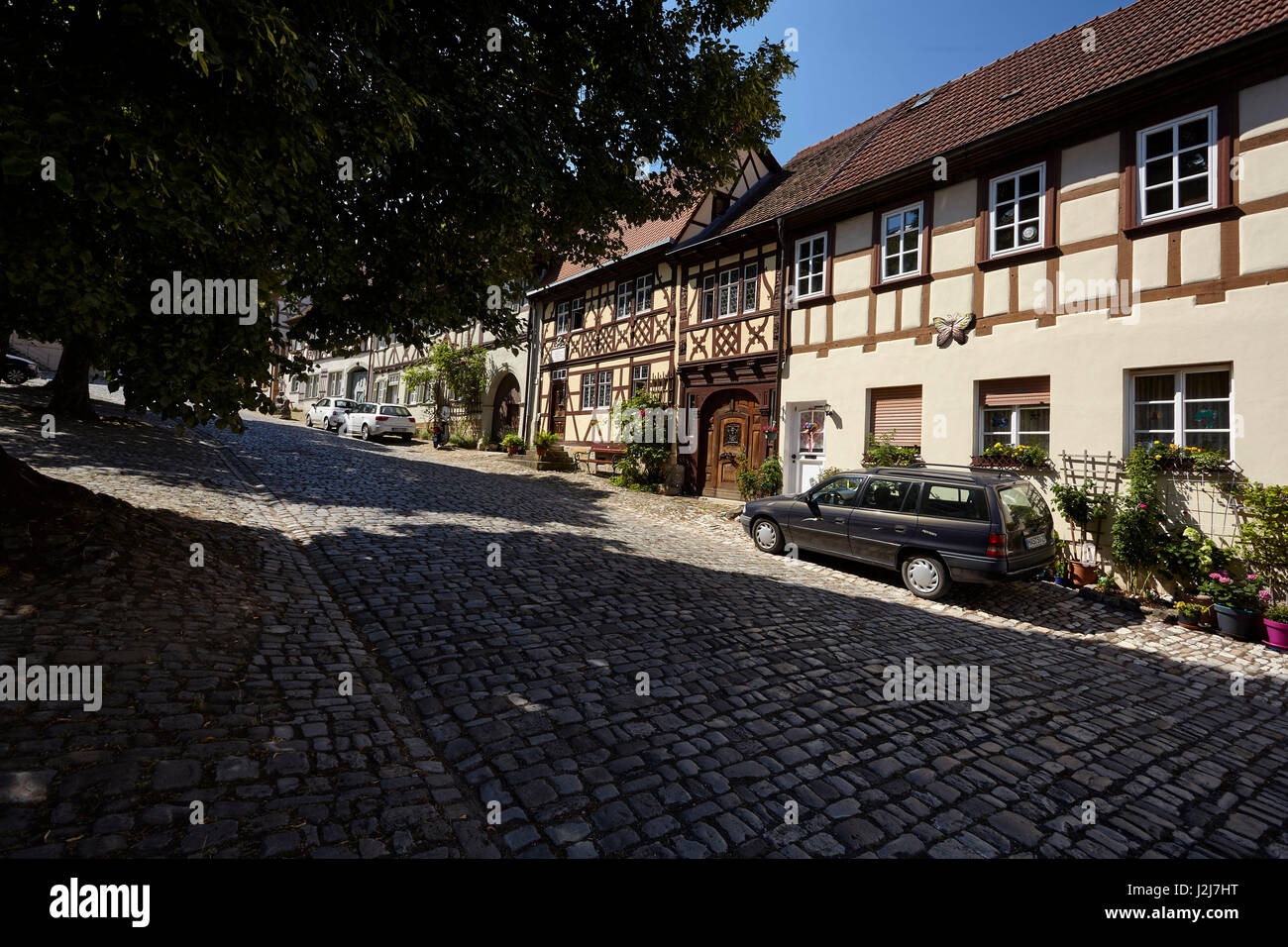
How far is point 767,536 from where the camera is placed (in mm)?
9516

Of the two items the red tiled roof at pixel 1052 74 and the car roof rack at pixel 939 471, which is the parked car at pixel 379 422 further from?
the car roof rack at pixel 939 471

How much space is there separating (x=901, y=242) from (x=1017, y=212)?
1.98 meters

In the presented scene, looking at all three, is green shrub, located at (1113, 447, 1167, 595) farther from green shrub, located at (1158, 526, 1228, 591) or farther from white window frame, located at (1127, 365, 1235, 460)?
white window frame, located at (1127, 365, 1235, 460)

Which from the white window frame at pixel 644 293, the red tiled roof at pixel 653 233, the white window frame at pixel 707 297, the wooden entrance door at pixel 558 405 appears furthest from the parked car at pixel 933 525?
the wooden entrance door at pixel 558 405

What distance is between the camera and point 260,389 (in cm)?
486

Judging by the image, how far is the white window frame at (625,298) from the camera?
59.3 ft

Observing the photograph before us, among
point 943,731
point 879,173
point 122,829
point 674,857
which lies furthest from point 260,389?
point 879,173

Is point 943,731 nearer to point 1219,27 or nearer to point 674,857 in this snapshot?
point 674,857

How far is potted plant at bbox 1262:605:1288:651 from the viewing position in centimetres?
616

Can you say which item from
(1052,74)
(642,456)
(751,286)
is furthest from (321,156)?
(1052,74)

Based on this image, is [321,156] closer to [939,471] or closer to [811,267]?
[939,471]

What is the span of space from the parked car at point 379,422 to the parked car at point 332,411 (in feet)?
4.12

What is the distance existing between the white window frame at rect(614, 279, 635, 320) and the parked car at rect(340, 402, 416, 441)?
11.2 meters

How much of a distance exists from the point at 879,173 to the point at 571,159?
8.37 meters
